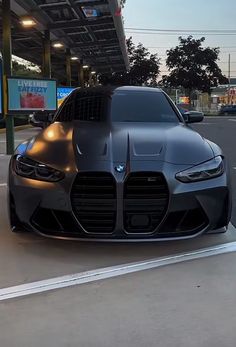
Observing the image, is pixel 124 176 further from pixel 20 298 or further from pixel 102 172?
pixel 20 298

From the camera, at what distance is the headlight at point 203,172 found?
449 centimetres

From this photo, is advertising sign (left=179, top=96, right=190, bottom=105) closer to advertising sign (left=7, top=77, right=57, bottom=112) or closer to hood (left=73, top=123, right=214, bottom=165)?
advertising sign (left=7, top=77, right=57, bottom=112)

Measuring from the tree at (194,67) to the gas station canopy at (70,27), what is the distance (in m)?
31.3

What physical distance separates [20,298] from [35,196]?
38.7 inches

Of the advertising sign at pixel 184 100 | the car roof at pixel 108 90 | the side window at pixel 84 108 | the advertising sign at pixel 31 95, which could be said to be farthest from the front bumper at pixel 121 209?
the advertising sign at pixel 184 100

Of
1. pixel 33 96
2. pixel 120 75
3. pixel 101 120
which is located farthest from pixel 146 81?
pixel 101 120


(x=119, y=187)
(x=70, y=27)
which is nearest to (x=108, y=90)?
(x=119, y=187)

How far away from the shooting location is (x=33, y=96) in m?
13.2

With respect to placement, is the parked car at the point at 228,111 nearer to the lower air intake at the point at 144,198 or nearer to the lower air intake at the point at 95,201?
the lower air intake at the point at 144,198

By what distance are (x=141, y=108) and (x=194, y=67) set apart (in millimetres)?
56015

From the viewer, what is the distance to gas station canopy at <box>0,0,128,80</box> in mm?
14805

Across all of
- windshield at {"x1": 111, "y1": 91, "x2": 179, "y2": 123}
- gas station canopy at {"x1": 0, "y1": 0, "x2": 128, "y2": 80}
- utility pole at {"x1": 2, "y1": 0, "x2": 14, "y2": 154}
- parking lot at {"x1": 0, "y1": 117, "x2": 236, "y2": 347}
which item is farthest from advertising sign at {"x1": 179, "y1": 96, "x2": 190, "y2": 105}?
parking lot at {"x1": 0, "y1": 117, "x2": 236, "y2": 347}

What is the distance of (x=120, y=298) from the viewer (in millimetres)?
3836

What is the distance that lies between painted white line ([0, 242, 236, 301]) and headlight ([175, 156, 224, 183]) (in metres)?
0.74
